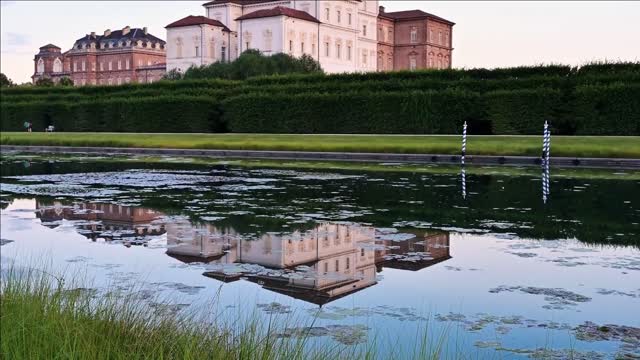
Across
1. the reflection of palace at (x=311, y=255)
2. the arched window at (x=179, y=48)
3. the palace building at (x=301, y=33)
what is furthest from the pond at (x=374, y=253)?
the arched window at (x=179, y=48)

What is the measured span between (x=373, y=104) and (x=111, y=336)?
36862 mm

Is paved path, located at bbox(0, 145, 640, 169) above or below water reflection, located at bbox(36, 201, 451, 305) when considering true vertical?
above

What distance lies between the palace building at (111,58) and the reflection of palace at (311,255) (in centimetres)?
13680

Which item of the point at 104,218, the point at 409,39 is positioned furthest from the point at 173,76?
the point at 104,218

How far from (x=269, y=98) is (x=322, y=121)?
3670 mm

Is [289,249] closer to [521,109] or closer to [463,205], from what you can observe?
[463,205]

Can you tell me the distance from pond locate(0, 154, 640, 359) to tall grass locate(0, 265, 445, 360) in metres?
0.50

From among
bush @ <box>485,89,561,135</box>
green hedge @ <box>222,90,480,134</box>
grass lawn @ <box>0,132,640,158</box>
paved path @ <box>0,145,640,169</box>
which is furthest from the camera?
green hedge @ <box>222,90,480,134</box>

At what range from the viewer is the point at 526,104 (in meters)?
37.3

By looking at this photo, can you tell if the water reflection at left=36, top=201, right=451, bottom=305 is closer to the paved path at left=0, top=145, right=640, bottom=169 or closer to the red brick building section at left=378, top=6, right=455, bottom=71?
the paved path at left=0, top=145, right=640, bottom=169

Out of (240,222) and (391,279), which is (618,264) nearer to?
(391,279)

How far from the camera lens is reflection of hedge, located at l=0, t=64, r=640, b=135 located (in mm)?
35875

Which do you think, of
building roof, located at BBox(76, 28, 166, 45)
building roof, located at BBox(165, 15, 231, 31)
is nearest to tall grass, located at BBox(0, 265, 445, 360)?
building roof, located at BBox(165, 15, 231, 31)

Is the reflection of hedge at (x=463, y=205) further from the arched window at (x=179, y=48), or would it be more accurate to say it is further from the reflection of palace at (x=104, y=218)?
the arched window at (x=179, y=48)
